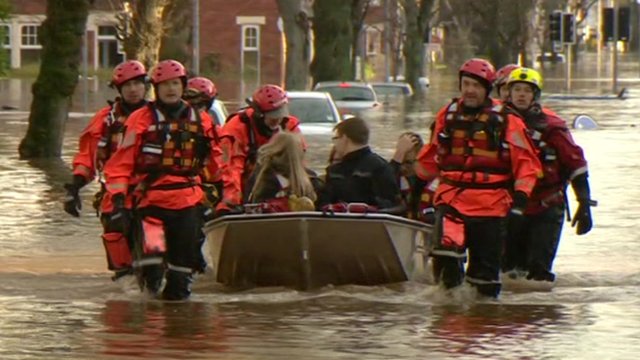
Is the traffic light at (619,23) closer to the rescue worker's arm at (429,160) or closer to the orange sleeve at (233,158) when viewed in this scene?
the orange sleeve at (233,158)

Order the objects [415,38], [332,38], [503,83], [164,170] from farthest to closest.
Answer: [415,38]
[332,38]
[503,83]
[164,170]

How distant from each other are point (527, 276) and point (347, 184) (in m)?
1.51

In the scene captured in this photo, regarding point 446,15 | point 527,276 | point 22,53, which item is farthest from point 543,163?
point 446,15

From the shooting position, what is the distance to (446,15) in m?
109

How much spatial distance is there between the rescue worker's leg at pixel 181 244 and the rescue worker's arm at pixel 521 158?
6.87ft

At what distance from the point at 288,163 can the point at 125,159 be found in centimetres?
151

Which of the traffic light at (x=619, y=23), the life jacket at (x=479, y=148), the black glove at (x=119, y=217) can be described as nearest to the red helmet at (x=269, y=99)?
the black glove at (x=119, y=217)

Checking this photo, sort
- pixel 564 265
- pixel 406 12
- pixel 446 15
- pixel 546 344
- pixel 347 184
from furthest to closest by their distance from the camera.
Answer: pixel 446 15
pixel 406 12
pixel 564 265
pixel 347 184
pixel 546 344

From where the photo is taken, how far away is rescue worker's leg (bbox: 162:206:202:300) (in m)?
12.4

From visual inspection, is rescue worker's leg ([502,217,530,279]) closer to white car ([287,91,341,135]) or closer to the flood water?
the flood water

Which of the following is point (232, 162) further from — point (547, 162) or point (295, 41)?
point (295, 41)

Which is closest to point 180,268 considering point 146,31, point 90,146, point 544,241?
point 90,146

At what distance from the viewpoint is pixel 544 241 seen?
13.8 meters

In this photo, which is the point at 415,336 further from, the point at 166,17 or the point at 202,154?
the point at 166,17
